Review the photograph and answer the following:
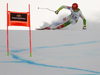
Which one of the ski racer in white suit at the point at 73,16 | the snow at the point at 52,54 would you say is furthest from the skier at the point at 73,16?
the snow at the point at 52,54

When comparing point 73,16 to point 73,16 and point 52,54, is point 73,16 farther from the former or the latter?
point 52,54

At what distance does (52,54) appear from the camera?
2.39m

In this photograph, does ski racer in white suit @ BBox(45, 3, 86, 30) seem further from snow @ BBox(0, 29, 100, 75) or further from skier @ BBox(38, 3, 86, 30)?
snow @ BBox(0, 29, 100, 75)

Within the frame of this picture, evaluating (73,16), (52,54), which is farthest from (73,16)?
(52,54)

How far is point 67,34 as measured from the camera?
11.0 feet

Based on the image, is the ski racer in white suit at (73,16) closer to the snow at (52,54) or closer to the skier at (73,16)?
the skier at (73,16)

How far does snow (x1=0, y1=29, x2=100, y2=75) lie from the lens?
1.73 meters

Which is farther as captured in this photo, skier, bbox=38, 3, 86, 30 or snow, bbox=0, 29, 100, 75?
skier, bbox=38, 3, 86, 30

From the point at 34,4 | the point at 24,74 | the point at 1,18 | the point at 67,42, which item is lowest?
the point at 24,74

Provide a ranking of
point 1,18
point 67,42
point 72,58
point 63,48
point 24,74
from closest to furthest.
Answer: point 24,74 < point 72,58 < point 63,48 < point 67,42 < point 1,18

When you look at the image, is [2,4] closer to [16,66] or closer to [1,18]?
[1,18]

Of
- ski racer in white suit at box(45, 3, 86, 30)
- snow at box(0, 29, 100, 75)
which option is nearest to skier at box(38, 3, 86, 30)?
ski racer in white suit at box(45, 3, 86, 30)

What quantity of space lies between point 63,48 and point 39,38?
0.54 meters

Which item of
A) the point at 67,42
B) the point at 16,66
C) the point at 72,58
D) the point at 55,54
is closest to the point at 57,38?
the point at 67,42
